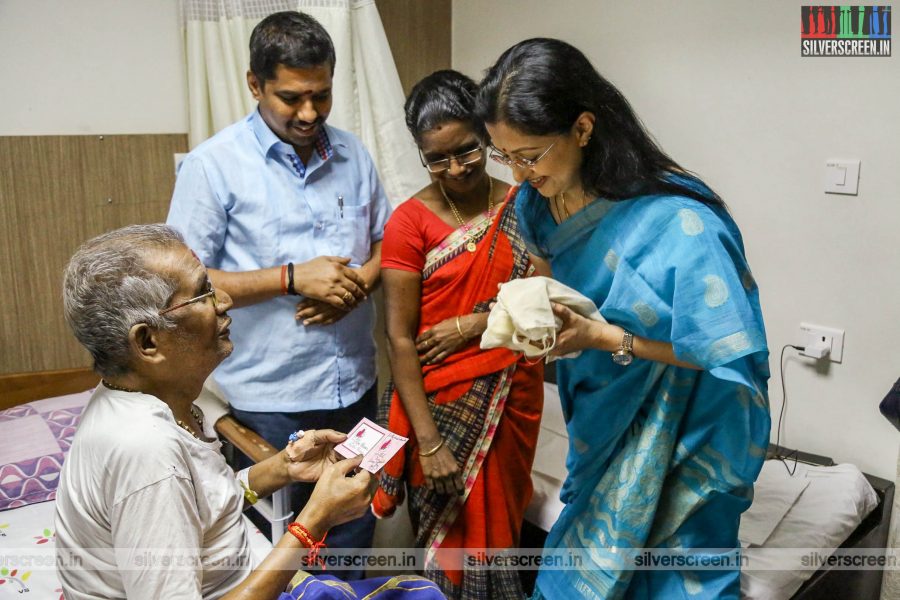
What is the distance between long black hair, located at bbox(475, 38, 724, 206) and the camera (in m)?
1.44

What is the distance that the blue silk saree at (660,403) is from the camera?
1.35 metres

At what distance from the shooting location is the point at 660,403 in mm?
1496

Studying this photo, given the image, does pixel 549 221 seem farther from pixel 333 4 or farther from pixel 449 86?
pixel 333 4

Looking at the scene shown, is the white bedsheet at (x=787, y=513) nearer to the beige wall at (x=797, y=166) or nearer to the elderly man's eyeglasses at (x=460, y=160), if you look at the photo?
the beige wall at (x=797, y=166)

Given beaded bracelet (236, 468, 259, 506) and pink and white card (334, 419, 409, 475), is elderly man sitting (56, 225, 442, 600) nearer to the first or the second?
pink and white card (334, 419, 409, 475)

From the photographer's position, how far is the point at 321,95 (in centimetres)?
211

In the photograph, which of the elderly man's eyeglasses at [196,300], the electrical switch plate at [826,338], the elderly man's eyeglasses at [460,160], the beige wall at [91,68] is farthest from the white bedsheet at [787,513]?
the beige wall at [91,68]

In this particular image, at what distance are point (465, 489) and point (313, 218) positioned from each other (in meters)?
0.85

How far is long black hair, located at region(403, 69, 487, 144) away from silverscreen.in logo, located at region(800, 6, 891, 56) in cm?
105

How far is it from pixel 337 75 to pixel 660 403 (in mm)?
1792

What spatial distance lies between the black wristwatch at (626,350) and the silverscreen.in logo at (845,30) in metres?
1.33

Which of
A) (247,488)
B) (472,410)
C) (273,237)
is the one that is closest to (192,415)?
(247,488)

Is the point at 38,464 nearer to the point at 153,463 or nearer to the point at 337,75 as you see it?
the point at 153,463

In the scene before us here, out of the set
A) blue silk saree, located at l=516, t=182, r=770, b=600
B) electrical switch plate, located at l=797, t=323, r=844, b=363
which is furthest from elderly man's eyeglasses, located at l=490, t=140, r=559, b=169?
electrical switch plate, located at l=797, t=323, r=844, b=363
